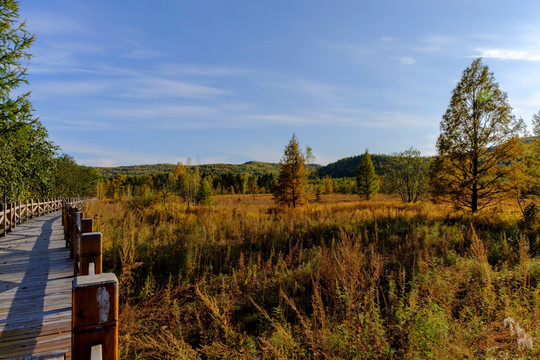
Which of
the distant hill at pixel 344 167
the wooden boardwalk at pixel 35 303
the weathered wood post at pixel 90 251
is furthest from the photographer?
the distant hill at pixel 344 167

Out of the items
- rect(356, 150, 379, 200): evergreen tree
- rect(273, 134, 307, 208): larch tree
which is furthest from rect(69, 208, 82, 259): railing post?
rect(356, 150, 379, 200): evergreen tree

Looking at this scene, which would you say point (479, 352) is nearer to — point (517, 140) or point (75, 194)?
point (517, 140)

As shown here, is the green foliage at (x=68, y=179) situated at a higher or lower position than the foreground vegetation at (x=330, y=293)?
higher

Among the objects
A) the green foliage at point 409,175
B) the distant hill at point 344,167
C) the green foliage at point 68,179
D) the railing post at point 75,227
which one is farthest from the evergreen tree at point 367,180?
the distant hill at point 344,167

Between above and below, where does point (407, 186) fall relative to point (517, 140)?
below

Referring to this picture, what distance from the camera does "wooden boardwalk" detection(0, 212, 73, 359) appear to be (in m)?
3.05

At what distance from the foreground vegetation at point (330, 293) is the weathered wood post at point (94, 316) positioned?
5.85 feet

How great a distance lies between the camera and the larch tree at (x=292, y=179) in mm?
24391

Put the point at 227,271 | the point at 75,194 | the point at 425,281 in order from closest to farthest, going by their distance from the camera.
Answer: the point at 425,281
the point at 227,271
the point at 75,194

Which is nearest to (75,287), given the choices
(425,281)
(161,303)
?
(161,303)

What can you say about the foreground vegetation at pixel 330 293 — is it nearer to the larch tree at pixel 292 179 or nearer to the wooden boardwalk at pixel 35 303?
the wooden boardwalk at pixel 35 303

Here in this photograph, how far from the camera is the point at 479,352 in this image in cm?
299

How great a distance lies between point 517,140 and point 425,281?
11.4 metres

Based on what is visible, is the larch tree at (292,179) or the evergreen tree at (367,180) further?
the evergreen tree at (367,180)
